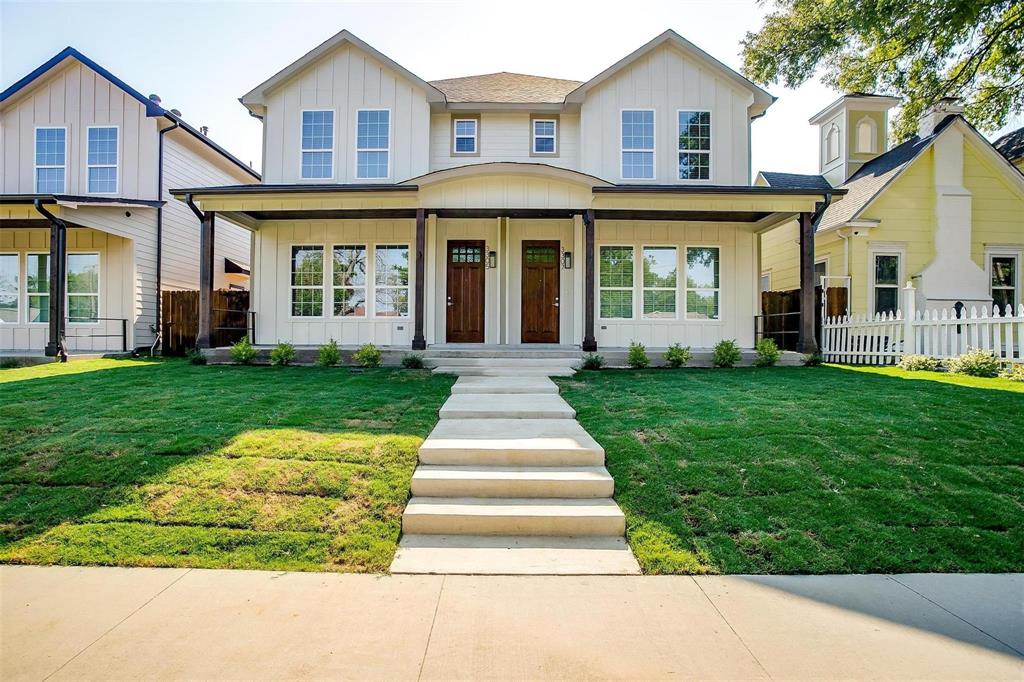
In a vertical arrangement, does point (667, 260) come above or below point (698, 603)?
above

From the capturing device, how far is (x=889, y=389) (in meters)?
7.92

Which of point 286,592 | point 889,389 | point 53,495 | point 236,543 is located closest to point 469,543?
point 286,592

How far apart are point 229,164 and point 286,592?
17.6m

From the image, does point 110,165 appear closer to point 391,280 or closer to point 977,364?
→ point 391,280

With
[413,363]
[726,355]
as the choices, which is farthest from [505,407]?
[726,355]

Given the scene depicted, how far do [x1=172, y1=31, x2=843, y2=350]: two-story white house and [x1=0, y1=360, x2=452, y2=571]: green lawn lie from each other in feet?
18.3

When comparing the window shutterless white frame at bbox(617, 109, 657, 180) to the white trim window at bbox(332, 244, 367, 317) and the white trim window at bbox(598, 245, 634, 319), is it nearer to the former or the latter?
the white trim window at bbox(598, 245, 634, 319)

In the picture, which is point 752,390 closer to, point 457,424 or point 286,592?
point 457,424

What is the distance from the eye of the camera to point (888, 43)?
11359 mm

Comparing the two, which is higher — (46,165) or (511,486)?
(46,165)

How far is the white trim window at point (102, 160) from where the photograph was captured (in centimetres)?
1459

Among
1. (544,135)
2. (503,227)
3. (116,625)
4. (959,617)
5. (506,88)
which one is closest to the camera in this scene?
(116,625)

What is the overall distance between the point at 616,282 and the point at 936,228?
8560 millimetres

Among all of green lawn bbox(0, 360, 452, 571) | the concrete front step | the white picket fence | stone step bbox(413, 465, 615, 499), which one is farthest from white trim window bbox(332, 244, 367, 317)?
the white picket fence
